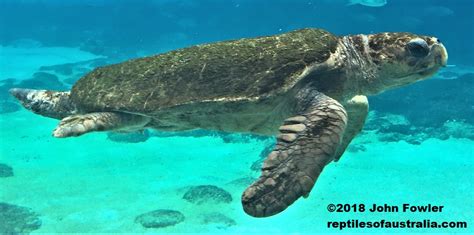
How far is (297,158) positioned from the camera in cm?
374

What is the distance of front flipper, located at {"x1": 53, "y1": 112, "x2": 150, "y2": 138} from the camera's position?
15.0 ft

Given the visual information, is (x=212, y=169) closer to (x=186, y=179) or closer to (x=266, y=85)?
(x=186, y=179)

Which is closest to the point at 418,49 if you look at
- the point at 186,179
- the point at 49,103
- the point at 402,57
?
the point at 402,57

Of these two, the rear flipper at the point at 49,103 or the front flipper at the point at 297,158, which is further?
the rear flipper at the point at 49,103

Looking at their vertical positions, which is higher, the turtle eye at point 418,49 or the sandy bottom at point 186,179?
the sandy bottom at point 186,179

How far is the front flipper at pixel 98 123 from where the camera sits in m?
4.56

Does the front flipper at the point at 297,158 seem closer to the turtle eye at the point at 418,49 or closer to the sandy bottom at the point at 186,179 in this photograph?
the turtle eye at the point at 418,49

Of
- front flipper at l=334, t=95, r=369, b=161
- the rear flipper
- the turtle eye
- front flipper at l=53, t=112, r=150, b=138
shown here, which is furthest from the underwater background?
the turtle eye

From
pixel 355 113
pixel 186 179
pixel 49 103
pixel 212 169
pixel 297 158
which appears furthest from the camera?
pixel 212 169

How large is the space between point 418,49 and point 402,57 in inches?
7.1

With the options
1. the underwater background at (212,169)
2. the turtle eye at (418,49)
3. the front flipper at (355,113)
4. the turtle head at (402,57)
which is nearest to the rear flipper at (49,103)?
the front flipper at (355,113)

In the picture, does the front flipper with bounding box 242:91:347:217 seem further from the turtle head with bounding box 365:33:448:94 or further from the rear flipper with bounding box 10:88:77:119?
the rear flipper with bounding box 10:88:77:119

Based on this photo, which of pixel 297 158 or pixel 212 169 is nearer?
pixel 297 158

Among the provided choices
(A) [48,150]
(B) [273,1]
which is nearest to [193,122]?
(A) [48,150]
